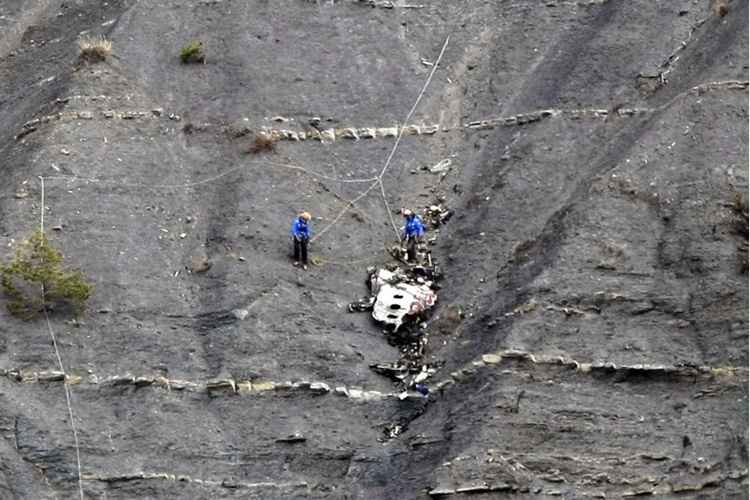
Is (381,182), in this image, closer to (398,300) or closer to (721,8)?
(398,300)

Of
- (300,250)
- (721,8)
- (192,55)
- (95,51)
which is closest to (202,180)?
(300,250)

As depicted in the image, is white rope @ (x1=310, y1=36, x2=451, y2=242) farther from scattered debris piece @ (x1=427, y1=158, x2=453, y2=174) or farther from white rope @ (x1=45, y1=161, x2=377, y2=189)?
scattered debris piece @ (x1=427, y1=158, x2=453, y2=174)

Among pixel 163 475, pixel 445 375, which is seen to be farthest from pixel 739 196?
pixel 163 475

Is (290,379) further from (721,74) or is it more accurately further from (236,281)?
(721,74)

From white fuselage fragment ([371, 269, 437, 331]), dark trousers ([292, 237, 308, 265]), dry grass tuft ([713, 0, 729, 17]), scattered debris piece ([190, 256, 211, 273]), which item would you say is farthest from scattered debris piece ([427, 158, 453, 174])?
dry grass tuft ([713, 0, 729, 17])

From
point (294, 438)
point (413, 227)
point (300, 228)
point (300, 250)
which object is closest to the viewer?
point (294, 438)

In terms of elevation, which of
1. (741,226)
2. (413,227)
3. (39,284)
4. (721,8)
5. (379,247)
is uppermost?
(721,8)

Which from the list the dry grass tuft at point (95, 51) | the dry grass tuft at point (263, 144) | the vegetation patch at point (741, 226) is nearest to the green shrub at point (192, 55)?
the dry grass tuft at point (95, 51)

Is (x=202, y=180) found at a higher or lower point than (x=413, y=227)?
lower
